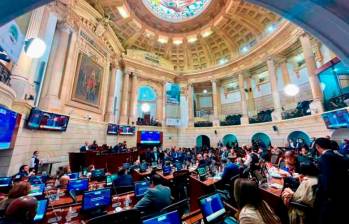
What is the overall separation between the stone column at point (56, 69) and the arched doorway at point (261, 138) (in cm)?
1526

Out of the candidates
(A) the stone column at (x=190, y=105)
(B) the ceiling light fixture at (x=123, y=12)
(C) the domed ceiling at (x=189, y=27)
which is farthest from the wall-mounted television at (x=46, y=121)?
(A) the stone column at (x=190, y=105)

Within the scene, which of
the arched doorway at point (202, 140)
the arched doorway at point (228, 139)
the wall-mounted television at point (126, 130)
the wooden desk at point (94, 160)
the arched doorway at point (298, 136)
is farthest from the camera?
the arched doorway at point (202, 140)

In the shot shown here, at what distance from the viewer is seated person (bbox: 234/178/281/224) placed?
1402mm

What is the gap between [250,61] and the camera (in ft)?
51.5

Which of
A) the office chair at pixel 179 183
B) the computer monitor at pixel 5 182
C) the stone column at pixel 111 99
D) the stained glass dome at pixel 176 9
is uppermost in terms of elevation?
the stained glass dome at pixel 176 9

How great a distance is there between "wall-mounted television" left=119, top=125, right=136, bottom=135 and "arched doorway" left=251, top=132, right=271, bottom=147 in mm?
11436

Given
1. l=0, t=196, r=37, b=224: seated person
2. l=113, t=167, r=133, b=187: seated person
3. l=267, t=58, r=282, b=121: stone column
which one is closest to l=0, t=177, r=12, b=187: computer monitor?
l=113, t=167, r=133, b=187: seated person

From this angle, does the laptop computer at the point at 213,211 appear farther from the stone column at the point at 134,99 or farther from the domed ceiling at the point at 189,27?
the domed ceiling at the point at 189,27

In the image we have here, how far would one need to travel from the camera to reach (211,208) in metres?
→ 2.23

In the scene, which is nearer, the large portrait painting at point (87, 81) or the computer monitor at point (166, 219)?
the computer monitor at point (166, 219)

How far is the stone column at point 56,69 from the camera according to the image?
7.92m

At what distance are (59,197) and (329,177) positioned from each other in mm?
4904

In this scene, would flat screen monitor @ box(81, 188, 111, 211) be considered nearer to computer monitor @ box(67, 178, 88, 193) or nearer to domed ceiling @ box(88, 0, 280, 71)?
computer monitor @ box(67, 178, 88, 193)

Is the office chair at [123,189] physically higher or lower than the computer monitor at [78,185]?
lower
